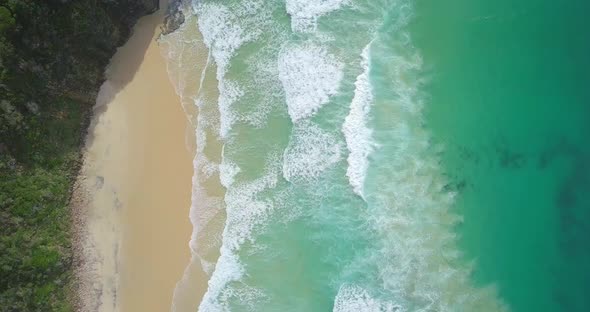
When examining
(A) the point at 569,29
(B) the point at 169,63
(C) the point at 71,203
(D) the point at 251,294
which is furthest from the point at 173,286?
(A) the point at 569,29

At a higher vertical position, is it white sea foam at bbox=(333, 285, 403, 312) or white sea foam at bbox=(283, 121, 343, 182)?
white sea foam at bbox=(283, 121, 343, 182)

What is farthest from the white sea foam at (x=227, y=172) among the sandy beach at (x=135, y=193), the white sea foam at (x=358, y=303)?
the white sea foam at (x=358, y=303)

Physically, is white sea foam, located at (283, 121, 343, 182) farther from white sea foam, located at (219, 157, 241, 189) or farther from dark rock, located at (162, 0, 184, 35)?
dark rock, located at (162, 0, 184, 35)

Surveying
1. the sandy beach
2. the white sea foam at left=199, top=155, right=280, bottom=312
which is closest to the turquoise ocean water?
the white sea foam at left=199, top=155, right=280, bottom=312

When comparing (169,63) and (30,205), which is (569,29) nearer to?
(169,63)

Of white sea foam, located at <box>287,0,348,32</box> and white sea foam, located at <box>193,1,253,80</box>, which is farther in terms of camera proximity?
white sea foam, located at <box>287,0,348,32</box>

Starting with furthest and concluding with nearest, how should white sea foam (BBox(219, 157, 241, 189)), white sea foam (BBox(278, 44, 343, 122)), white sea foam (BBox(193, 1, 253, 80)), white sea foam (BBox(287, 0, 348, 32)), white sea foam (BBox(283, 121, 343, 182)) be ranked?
white sea foam (BBox(287, 0, 348, 32)), white sea foam (BBox(193, 1, 253, 80)), white sea foam (BBox(278, 44, 343, 122)), white sea foam (BBox(283, 121, 343, 182)), white sea foam (BBox(219, 157, 241, 189))
